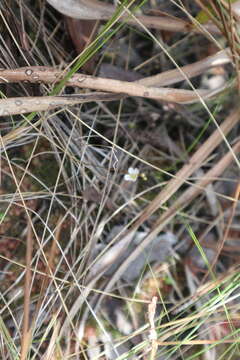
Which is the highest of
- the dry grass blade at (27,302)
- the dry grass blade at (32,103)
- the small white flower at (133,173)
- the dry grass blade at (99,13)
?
the dry grass blade at (99,13)

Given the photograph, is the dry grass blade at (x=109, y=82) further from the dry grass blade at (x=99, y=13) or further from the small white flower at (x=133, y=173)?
the small white flower at (x=133, y=173)

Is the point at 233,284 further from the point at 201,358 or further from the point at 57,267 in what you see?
the point at 57,267

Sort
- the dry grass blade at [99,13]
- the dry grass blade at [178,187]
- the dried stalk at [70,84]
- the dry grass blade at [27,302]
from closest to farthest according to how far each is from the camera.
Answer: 1. the dry grass blade at [27,302]
2. the dried stalk at [70,84]
3. the dry grass blade at [99,13]
4. the dry grass blade at [178,187]

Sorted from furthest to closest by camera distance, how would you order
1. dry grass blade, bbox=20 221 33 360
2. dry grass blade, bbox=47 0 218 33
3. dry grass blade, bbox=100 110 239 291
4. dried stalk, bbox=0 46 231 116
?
1. dry grass blade, bbox=100 110 239 291
2. dry grass blade, bbox=47 0 218 33
3. dried stalk, bbox=0 46 231 116
4. dry grass blade, bbox=20 221 33 360

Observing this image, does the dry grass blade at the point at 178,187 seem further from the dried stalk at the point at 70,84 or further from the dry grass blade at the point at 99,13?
the dry grass blade at the point at 99,13

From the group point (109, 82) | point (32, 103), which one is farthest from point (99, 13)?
point (32, 103)

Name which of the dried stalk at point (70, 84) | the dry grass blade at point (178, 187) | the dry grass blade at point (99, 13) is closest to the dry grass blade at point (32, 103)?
the dried stalk at point (70, 84)

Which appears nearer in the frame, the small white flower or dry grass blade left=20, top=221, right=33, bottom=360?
dry grass blade left=20, top=221, right=33, bottom=360

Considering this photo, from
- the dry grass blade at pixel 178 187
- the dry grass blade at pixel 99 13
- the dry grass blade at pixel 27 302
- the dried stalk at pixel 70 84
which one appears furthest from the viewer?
the dry grass blade at pixel 178 187

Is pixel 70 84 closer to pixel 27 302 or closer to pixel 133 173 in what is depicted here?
pixel 133 173

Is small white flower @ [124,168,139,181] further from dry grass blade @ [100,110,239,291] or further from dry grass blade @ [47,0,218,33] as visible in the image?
dry grass blade @ [47,0,218,33]

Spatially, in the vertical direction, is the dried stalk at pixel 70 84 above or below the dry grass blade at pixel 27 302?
above

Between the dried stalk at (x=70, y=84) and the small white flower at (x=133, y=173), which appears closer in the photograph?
the dried stalk at (x=70, y=84)

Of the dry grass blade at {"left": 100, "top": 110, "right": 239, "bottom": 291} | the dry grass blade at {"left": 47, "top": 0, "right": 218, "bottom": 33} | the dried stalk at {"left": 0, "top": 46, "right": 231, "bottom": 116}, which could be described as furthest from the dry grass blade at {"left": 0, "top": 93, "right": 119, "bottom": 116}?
the dry grass blade at {"left": 100, "top": 110, "right": 239, "bottom": 291}
